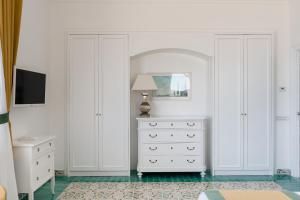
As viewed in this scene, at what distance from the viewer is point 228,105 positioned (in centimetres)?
476

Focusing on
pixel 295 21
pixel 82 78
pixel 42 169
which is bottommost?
pixel 42 169

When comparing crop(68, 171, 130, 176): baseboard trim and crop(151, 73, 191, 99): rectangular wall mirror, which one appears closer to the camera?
Answer: crop(68, 171, 130, 176): baseboard trim

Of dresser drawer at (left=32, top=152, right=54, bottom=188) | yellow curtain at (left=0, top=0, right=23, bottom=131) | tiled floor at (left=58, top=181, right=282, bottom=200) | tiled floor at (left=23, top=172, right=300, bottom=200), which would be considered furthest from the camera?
tiled floor at (left=23, top=172, right=300, bottom=200)

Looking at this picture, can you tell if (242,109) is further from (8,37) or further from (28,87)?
(8,37)

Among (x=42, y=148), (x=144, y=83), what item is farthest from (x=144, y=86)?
(x=42, y=148)

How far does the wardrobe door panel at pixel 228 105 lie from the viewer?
4.75m

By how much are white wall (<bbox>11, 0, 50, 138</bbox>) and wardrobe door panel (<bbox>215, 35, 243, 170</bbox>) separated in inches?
110

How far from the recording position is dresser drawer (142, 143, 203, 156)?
15.3 feet

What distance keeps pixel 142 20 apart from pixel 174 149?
2.19 meters

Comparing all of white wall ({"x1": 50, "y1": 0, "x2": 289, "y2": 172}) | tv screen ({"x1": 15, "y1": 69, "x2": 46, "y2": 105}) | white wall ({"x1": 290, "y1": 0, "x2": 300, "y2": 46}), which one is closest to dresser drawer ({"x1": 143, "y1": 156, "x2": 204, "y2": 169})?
white wall ({"x1": 50, "y1": 0, "x2": 289, "y2": 172})

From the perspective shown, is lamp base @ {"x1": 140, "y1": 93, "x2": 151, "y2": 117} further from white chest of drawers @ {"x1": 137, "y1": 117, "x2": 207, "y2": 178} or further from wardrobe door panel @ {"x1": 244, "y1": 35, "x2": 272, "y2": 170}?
wardrobe door panel @ {"x1": 244, "y1": 35, "x2": 272, "y2": 170}

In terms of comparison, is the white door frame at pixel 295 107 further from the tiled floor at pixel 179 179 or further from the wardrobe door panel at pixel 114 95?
the wardrobe door panel at pixel 114 95

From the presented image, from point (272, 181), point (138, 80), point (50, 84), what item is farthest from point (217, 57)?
point (50, 84)

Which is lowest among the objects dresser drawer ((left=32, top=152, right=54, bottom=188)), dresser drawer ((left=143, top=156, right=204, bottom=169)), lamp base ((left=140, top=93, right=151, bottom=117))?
dresser drawer ((left=143, top=156, right=204, bottom=169))
